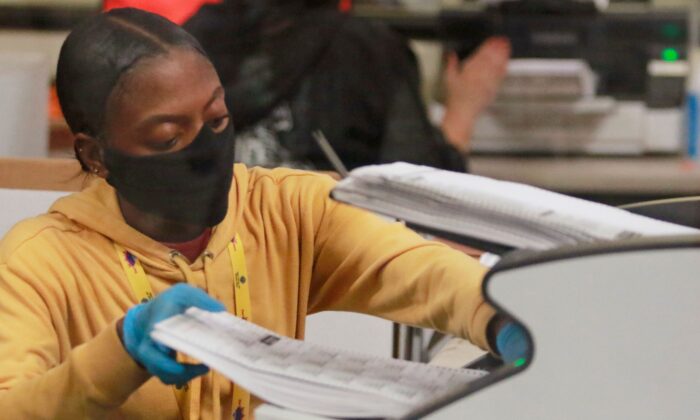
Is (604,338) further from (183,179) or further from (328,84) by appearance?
(328,84)

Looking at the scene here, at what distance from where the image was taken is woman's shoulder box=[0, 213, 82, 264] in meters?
0.92

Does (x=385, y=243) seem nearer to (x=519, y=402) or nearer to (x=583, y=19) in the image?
(x=519, y=402)

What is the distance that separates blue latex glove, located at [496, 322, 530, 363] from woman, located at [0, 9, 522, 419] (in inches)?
1.6

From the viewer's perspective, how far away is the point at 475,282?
855mm

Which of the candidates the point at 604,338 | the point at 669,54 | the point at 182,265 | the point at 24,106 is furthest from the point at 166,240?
the point at 669,54

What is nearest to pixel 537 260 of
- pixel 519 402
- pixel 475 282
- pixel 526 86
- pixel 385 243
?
pixel 519 402

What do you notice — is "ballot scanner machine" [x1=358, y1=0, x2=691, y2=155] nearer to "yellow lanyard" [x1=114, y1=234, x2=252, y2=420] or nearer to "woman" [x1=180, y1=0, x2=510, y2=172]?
"woman" [x1=180, y1=0, x2=510, y2=172]

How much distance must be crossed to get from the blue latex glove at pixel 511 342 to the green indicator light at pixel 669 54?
2.22 metres

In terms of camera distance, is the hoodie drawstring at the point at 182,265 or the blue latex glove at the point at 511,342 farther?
the hoodie drawstring at the point at 182,265

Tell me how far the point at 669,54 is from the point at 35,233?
2.25 m

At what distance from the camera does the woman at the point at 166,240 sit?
0.90 metres

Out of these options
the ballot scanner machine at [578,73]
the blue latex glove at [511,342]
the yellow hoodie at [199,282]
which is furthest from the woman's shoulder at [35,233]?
the ballot scanner machine at [578,73]

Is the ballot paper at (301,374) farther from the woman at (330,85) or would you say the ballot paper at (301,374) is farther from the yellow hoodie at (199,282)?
the woman at (330,85)

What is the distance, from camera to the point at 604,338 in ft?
2.17
